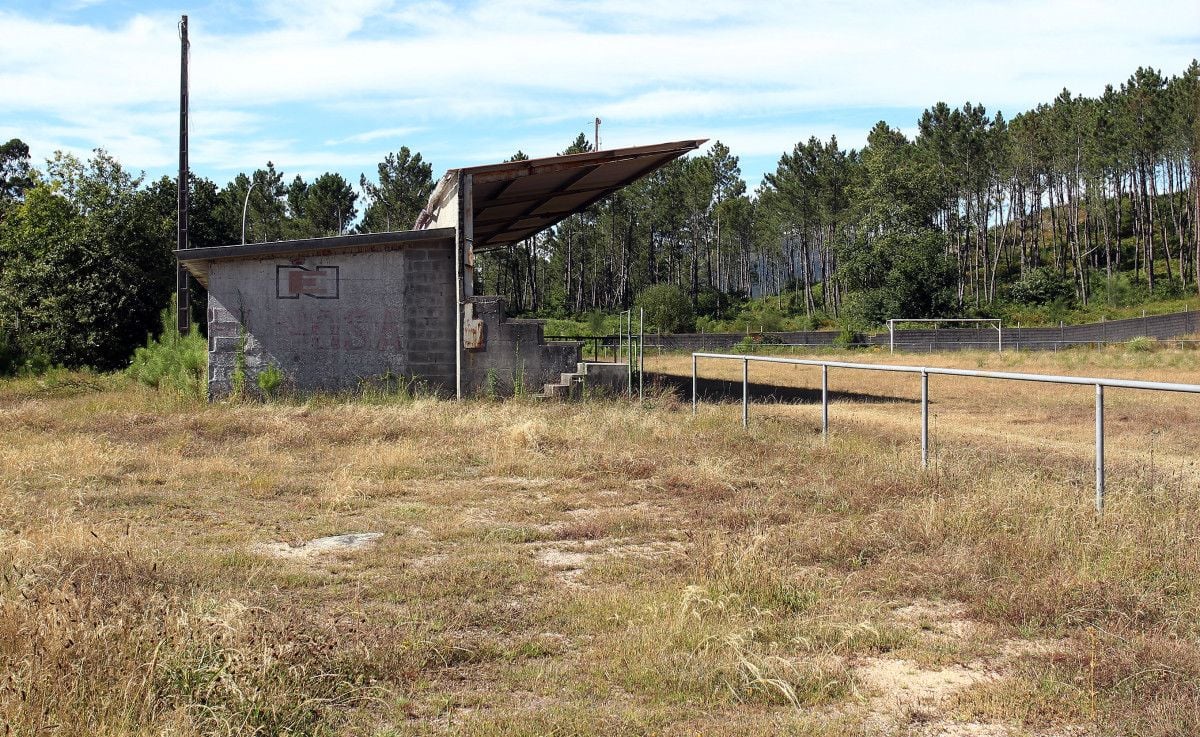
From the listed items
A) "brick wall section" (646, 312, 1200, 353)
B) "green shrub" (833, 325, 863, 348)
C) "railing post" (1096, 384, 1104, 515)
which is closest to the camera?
"railing post" (1096, 384, 1104, 515)

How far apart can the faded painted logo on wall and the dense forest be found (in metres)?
26.1

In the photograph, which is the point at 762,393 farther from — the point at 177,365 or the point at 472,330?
the point at 177,365

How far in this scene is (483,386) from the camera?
18859 mm

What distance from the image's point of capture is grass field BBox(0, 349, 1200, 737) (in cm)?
419

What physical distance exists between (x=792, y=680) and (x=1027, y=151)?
3262 inches

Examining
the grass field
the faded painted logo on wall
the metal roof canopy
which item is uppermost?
the metal roof canopy

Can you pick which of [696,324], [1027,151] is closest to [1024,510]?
[696,324]

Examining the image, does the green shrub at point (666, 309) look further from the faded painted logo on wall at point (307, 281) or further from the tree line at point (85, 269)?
the faded painted logo on wall at point (307, 281)

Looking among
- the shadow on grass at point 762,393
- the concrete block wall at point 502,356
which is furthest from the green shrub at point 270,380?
the shadow on grass at point 762,393

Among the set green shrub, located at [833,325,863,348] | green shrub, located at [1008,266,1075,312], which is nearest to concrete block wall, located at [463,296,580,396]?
green shrub, located at [833,325,863,348]

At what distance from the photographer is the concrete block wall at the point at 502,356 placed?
61.6 ft

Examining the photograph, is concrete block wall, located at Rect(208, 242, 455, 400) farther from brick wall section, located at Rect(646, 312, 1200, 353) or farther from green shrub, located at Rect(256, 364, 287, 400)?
brick wall section, located at Rect(646, 312, 1200, 353)

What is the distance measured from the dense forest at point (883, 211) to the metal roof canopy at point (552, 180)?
22952 mm

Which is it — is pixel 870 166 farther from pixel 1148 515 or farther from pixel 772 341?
pixel 1148 515
